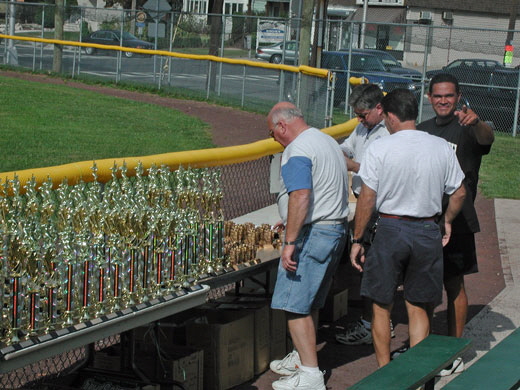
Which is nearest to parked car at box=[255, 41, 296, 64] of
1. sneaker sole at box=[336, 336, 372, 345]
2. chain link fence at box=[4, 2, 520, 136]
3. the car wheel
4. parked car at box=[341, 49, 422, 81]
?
the car wheel

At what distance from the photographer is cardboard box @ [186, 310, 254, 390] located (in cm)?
543

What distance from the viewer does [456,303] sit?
6.00m

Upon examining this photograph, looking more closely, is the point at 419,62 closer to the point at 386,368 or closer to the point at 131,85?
the point at 131,85

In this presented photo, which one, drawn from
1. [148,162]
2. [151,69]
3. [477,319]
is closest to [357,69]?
[151,69]

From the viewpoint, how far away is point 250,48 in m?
26.8

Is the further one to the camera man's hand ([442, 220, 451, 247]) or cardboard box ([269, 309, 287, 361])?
cardboard box ([269, 309, 287, 361])

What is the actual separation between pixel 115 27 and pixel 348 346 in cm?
3087

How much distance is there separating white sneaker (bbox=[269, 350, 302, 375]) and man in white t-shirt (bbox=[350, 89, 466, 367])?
0.66m

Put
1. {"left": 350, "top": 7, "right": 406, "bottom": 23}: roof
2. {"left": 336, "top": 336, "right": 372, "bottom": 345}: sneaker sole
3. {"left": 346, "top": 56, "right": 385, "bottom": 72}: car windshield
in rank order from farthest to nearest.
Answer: {"left": 350, "top": 7, "right": 406, "bottom": 23}: roof
{"left": 346, "top": 56, "right": 385, "bottom": 72}: car windshield
{"left": 336, "top": 336, "right": 372, "bottom": 345}: sneaker sole

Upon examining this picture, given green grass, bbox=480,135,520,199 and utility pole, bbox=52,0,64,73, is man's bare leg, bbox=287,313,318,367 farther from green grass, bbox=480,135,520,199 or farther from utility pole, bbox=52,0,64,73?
utility pole, bbox=52,0,64,73

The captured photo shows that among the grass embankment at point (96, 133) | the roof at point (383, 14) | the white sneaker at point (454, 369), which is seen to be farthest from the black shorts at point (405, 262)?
the roof at point (383, 14)

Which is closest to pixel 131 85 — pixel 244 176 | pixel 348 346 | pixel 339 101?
pixel 339 101

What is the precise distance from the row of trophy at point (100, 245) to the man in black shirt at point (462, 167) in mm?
1594

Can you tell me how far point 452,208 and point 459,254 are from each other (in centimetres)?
55
